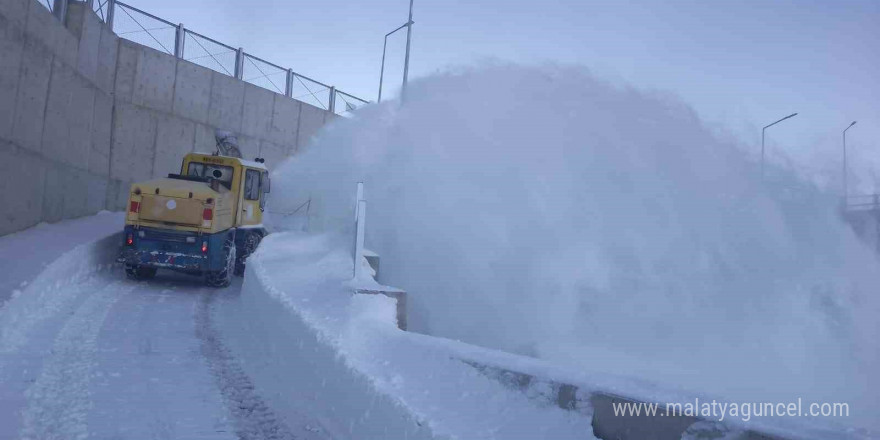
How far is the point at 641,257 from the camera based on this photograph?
14102mm

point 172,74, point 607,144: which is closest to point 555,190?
point 607,144

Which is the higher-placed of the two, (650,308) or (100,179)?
(100,179)

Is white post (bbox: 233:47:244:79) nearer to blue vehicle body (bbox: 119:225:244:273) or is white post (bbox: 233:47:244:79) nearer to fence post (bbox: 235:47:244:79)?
fence post (bbox: 235:47:244:79)

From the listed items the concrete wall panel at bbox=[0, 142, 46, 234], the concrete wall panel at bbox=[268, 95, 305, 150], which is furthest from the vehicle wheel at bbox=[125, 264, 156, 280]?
the concrete wall panel at bbox=[268, 95, 305, 150]

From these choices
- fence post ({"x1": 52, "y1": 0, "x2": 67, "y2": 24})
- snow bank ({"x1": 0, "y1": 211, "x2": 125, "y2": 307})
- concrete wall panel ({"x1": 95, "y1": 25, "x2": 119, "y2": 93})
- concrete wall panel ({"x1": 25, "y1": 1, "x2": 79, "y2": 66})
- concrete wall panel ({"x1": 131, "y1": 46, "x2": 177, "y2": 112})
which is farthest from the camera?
concrete wall panel ({"x1": 131, "y1": 46, "x2": 177, "y2": 112})

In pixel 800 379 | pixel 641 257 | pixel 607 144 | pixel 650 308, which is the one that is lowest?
pixel 800 379

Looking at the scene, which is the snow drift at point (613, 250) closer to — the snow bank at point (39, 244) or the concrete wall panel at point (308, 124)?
the snow bank at point (39, 244)

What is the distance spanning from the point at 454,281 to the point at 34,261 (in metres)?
7.75

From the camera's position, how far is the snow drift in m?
12.8

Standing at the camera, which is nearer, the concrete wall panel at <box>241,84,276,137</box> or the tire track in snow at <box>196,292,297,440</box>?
the tire track in snow at <box>196,292,297,440</box>

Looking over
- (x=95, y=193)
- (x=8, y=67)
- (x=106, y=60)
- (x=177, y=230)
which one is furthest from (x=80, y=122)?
(x=177, y=230)

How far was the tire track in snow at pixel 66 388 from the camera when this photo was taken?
15.7 feet

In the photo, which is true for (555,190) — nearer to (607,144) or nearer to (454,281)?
(607,144)

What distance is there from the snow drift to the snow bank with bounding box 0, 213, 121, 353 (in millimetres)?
5943
